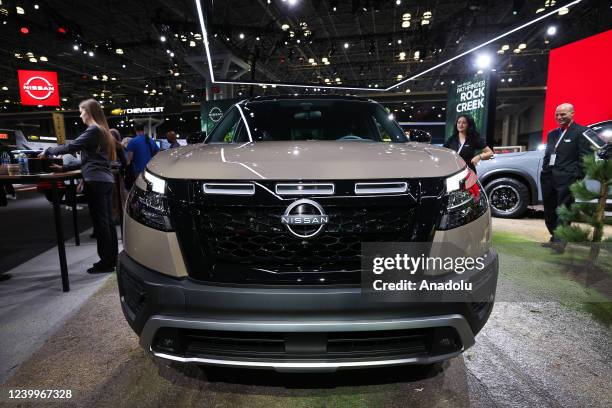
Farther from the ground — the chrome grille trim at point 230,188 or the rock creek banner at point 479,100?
the rock creek banner at point 479,100

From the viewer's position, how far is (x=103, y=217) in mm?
3299

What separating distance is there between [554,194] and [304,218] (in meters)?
4.03

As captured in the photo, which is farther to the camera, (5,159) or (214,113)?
(214,113)

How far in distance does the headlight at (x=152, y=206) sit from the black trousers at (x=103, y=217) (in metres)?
2.10

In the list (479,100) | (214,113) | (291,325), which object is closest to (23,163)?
(291,325)

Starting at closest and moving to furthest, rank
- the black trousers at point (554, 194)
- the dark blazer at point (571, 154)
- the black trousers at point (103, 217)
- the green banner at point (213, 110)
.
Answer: the black trousers at point (103, 217), the dark blazer at point (571, 154), the black trousers at point (554, 194), the green banner at point (213, 110)

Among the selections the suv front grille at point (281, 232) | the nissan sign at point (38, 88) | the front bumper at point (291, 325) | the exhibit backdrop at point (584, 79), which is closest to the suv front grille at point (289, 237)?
the suv front grille at point (281, 232)

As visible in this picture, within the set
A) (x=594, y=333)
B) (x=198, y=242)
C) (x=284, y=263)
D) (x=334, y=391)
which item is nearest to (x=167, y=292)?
(x=198, y=242)

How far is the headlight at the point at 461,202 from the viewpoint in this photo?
4.47ft

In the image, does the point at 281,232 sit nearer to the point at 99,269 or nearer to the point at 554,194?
the point at 99,269

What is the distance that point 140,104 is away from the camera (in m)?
28.8

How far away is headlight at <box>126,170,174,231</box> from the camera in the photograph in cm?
137

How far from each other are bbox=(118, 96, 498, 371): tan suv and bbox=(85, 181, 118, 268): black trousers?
222cm

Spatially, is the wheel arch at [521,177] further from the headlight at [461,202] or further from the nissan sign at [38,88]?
the nissan sign at [38,88]
